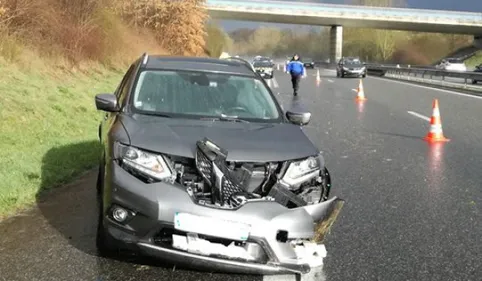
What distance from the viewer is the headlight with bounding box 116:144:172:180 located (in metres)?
4.21

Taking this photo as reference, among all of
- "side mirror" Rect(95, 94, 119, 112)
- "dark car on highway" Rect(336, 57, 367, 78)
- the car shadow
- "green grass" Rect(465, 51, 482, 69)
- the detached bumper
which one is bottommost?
"green grass" Rect(465, 51, 482, 69)

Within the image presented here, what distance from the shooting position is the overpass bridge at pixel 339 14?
240 feet

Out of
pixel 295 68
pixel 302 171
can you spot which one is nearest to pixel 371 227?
pixel 302 171

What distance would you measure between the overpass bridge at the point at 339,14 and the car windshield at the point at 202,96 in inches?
2632

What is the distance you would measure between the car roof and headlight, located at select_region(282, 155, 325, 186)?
1933mm

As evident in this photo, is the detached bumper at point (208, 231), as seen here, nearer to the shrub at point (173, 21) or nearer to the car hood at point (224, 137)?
the car hood at point (224, 137)

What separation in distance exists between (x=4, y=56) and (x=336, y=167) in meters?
10.7

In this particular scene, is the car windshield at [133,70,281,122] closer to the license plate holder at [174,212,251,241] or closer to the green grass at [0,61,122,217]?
the license plate holder at [174,212,251,241]

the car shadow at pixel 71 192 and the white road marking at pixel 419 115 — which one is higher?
the car shadow at pixel 71 192

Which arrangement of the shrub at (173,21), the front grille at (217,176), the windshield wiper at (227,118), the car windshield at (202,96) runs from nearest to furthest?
1. the front grille at (217,176)
2. the windshield wiper at (227,118)
3. the car windshield at (202,96)
4. the shrub at (173,21)

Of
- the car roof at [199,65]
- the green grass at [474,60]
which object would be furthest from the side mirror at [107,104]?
the green grass at [474,60]

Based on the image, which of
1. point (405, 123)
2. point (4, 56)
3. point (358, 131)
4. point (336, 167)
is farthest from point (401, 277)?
point (4, 56)

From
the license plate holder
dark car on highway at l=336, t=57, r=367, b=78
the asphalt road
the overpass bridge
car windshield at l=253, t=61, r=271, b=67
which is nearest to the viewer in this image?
the license plate holder

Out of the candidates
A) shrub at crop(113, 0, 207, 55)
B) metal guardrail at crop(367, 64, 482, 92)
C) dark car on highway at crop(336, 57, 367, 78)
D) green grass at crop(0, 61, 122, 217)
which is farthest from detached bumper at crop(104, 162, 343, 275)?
dark car on highway at crop(336, 57, 367, 78)
